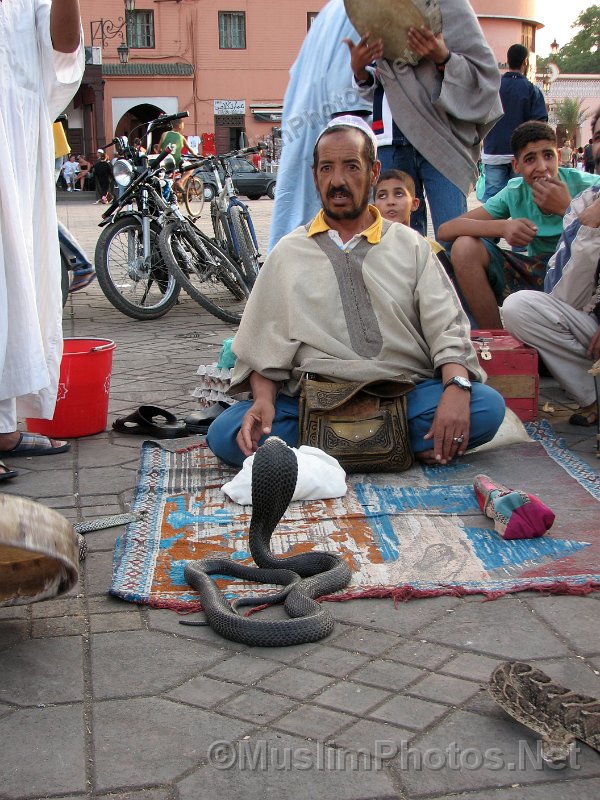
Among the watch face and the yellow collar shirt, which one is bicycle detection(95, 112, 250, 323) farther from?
the watch face

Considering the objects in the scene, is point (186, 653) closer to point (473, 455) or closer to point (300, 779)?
point (300, 779)

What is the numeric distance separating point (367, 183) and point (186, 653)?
6.91 ft

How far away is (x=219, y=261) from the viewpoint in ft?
24.7

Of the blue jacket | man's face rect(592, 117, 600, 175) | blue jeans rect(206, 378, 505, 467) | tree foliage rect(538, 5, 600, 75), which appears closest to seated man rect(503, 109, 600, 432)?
man's face rect(592, 117, 600, 175)

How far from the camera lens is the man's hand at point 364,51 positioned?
15.7ft

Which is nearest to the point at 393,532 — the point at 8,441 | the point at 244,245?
the point at 8,441

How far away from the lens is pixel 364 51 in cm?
481

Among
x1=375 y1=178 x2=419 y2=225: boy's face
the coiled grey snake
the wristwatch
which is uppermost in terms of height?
x1=375 y1=178 x2=419 y2=225: boy's face

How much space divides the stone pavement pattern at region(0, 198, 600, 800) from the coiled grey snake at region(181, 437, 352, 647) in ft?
0.13

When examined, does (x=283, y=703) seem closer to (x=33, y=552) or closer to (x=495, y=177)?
(x=33, y=552)

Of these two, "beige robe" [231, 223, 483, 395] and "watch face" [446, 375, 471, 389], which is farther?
"beige robe" [231, 223, 483, 395]

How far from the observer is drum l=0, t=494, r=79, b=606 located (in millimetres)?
2203

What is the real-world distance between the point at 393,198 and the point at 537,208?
2.62 feet

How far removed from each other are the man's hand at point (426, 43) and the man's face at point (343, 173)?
3.53ft
